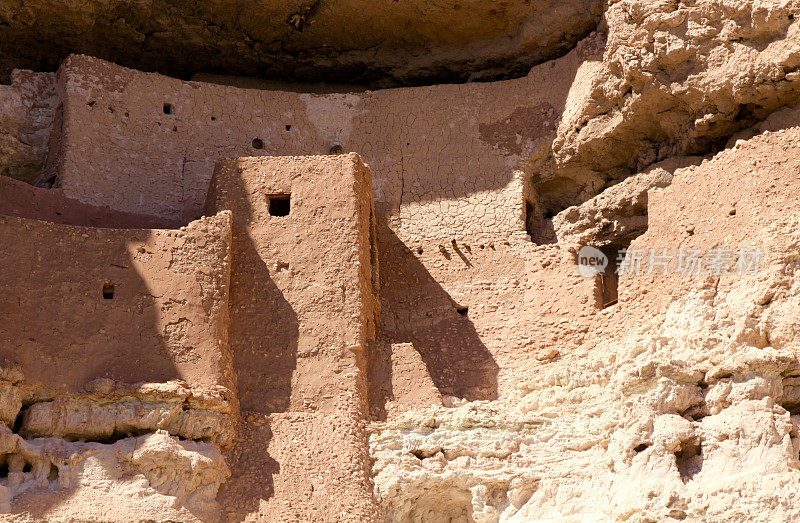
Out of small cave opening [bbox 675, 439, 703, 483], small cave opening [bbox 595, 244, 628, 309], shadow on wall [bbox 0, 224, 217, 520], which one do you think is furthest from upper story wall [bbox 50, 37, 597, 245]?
small cave opening [bbox 675, 439, 703, 483]

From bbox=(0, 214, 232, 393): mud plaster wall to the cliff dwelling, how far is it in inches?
1.1

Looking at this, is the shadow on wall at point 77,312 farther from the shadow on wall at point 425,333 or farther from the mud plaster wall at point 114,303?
the shadow on wall at point 425,333

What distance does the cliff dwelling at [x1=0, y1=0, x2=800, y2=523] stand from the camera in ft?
39.2

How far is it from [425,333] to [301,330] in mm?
1777

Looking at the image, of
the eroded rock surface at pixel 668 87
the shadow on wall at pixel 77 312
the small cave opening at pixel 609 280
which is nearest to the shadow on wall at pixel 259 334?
the shadow on wall at pixel 77 312

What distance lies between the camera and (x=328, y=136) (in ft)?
54.1

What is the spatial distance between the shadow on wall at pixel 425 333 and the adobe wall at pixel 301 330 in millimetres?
300

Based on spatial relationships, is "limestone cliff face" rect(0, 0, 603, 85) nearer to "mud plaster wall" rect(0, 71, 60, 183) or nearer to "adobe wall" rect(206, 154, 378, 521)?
"mud plaster wall" rect(0, 71, 60, 183)

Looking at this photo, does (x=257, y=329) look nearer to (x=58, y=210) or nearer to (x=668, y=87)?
(x=58, y=210)

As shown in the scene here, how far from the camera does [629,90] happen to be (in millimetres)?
15070

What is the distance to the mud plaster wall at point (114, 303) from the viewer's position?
12.5 meters

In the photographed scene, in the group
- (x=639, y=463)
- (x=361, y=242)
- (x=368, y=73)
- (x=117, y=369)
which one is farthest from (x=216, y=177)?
(x=639, y=463)

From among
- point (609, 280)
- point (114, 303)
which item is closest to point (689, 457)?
A: point (609, 280)

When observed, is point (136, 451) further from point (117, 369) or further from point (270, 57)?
point (270, 57)
